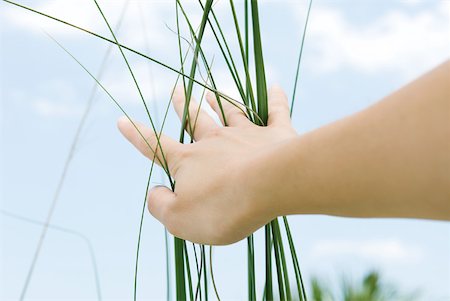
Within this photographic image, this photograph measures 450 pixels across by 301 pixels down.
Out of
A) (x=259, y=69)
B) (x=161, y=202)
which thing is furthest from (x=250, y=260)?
(x=259, y=69)

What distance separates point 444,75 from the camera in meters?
0.55

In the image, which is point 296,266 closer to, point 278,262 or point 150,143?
point 278,262

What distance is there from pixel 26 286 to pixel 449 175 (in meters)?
0.57

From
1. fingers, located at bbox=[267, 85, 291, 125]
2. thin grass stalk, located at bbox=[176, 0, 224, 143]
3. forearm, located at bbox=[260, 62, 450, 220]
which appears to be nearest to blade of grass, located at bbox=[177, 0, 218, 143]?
thin grass stalk, located at bbox=[176, 0, 224, 143]

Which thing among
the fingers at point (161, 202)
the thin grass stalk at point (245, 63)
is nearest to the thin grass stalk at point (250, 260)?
the thin grass stalk at point (245, 63)

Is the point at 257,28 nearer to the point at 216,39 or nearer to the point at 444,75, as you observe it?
the point at 216,39

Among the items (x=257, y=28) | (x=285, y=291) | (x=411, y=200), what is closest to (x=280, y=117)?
(x=257, y=28)

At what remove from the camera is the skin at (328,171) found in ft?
1.84

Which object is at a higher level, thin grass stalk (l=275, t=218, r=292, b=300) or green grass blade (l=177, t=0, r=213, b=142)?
green grass blade (l=177, t=0, r=213, b=142)

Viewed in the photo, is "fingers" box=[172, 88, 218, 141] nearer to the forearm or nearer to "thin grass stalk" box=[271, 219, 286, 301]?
"thin grass stalk" box=[271, 219, 286, 301]

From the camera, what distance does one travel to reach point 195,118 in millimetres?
923

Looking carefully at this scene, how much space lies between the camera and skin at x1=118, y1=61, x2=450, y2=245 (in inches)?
22.1

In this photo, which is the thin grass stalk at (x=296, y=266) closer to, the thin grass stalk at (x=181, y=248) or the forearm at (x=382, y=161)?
the thin grass stalk at (x=181, y=248)

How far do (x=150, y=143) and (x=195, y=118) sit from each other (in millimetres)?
67
